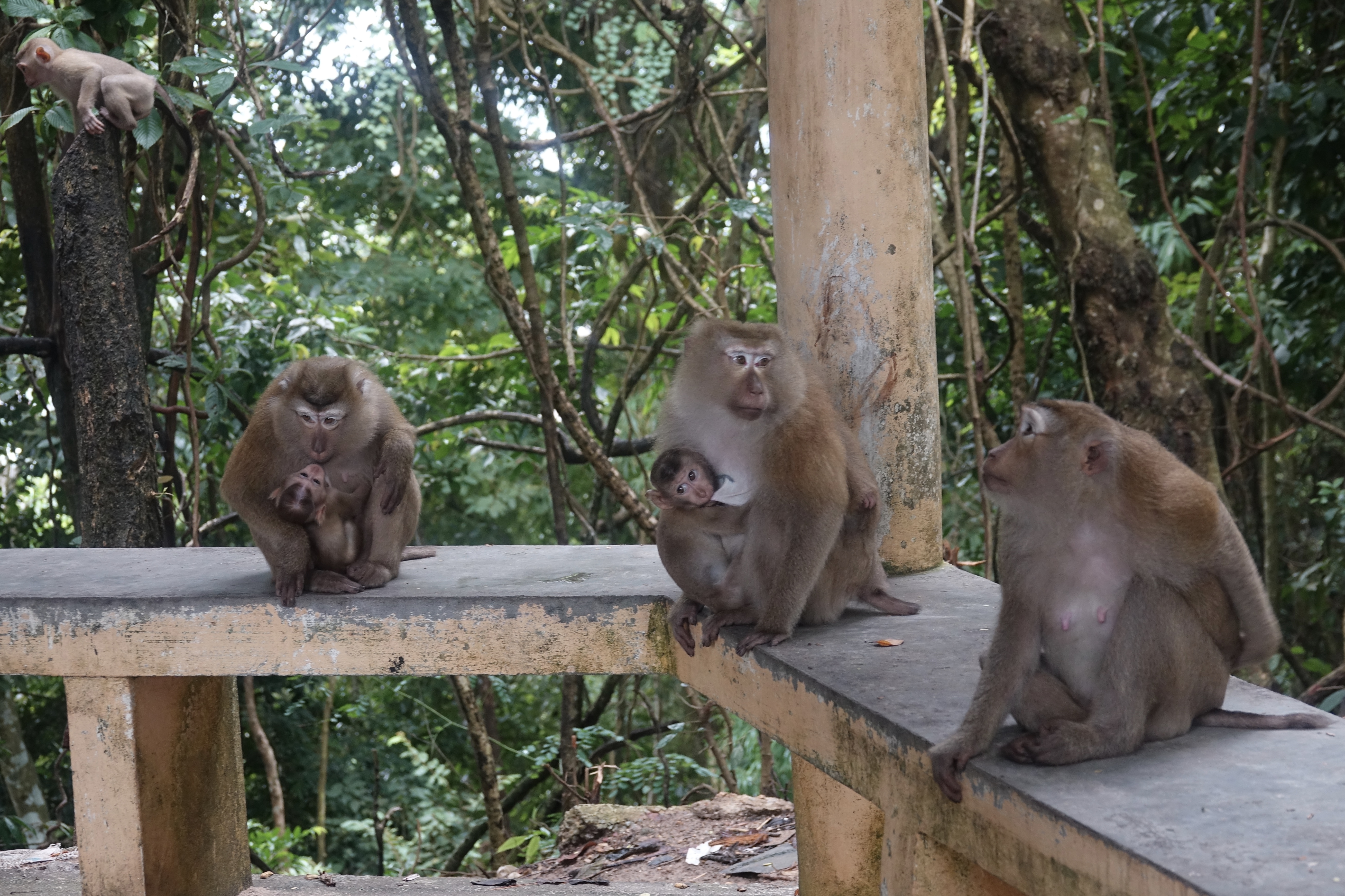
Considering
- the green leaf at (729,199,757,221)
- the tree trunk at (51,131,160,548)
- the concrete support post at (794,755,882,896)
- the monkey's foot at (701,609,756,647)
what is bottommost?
the concrete support post at (794,755,882,896)

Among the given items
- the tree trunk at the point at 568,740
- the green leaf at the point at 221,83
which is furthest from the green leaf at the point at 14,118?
the tree trunk at the point at 568,740

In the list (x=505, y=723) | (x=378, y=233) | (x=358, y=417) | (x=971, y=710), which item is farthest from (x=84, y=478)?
(x=378, y=233)

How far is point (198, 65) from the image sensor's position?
4.10 m

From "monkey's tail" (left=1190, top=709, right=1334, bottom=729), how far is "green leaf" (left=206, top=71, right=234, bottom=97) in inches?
139

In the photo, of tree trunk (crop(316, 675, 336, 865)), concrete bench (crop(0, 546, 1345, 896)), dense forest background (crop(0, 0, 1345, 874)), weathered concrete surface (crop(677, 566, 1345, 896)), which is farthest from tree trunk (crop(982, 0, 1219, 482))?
tree trunk (crop(316, 675, 336, 865))

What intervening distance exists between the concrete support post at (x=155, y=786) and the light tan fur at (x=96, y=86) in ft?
6.65

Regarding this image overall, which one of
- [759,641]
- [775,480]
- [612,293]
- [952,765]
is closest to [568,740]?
[612,293]

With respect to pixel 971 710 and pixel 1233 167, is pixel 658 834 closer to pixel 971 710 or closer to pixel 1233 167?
pixel 971 710

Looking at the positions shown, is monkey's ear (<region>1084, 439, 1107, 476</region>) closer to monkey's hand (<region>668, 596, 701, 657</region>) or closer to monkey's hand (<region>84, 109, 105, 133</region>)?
monkey's hand (<region>668, 596, 701, 657</region>)

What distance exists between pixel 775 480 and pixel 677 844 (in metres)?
2.09

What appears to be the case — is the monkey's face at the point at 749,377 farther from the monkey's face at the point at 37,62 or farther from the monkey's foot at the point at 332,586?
the monkey's face at the point at 37,62

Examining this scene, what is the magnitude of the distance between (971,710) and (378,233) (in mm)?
8885

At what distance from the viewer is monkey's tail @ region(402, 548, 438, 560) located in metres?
3.97

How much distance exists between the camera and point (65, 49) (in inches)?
173
